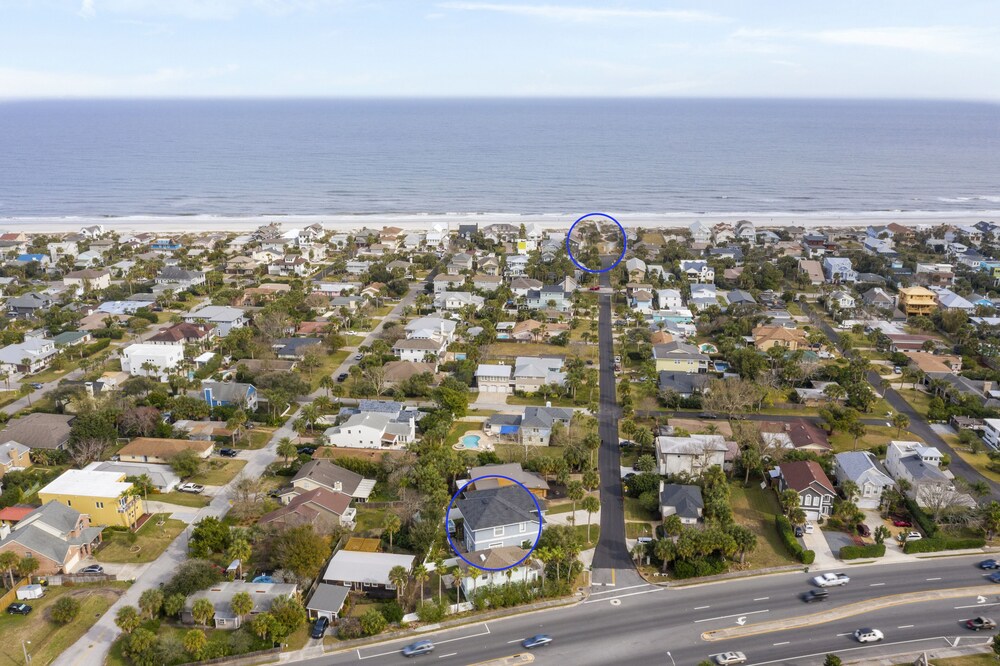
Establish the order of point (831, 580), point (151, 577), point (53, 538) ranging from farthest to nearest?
point (53, 538) < point (151, 577) < point (831, 580)

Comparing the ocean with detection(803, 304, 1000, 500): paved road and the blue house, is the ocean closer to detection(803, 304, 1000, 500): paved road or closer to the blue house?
detection(803, 304, 1000, 500): paved road

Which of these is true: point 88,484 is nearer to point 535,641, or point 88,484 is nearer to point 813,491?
point 535,641

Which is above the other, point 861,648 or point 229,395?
point 229,395

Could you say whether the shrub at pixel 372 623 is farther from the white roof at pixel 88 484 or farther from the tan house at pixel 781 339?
the tan house at pixel 781 339

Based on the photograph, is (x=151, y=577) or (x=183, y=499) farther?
(x=183, y=499)

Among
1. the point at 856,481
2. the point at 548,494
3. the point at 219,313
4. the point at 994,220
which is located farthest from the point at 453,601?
the point at 994,220

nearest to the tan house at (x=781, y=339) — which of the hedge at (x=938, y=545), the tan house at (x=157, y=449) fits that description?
the hedge at (x=938, y=545)

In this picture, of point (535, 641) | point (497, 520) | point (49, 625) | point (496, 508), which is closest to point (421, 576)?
point (497, 520)
